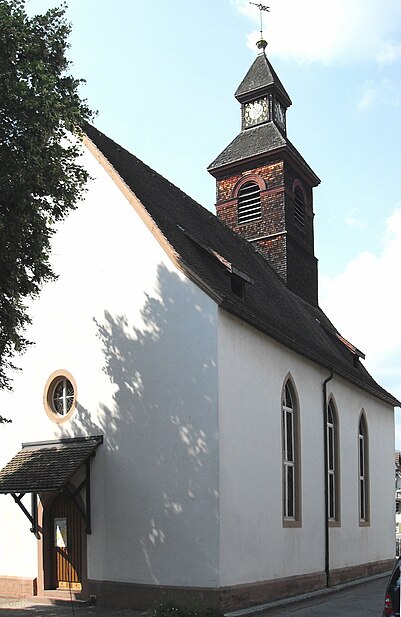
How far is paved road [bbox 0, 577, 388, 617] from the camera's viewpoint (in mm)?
13523

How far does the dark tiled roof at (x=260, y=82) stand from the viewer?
27.3m

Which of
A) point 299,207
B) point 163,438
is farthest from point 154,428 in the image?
point 299,207

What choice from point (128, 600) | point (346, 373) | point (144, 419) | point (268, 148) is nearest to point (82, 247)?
point (144, 419)

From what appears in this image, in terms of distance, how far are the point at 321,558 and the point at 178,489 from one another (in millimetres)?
6296

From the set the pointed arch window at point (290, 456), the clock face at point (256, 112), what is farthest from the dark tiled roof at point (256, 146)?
the pointed arch window at point (290, 456)

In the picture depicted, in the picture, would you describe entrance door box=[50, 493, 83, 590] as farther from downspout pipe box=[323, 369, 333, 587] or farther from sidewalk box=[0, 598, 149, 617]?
downspout pipe box=[323, 369, 333, 587]

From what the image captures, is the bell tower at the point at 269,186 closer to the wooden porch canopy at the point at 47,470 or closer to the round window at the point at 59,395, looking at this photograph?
the round window at the point at 59,395

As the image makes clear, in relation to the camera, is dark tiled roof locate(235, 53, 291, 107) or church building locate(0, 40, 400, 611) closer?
church building locate(0, 40, 400, 611)

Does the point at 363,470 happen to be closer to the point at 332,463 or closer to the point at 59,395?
the point at 332,463

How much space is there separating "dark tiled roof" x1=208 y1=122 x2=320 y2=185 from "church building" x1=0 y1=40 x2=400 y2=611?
7556mm

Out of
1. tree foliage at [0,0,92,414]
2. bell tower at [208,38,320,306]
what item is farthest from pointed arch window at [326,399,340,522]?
tree foliage at [0,0,92,414]

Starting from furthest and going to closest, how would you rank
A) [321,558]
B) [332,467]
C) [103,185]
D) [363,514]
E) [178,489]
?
[363,514], [332,467], [321,558], [103,185], [178,489]

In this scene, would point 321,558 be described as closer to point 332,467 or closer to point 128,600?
point 332,467

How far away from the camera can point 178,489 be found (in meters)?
13.8
